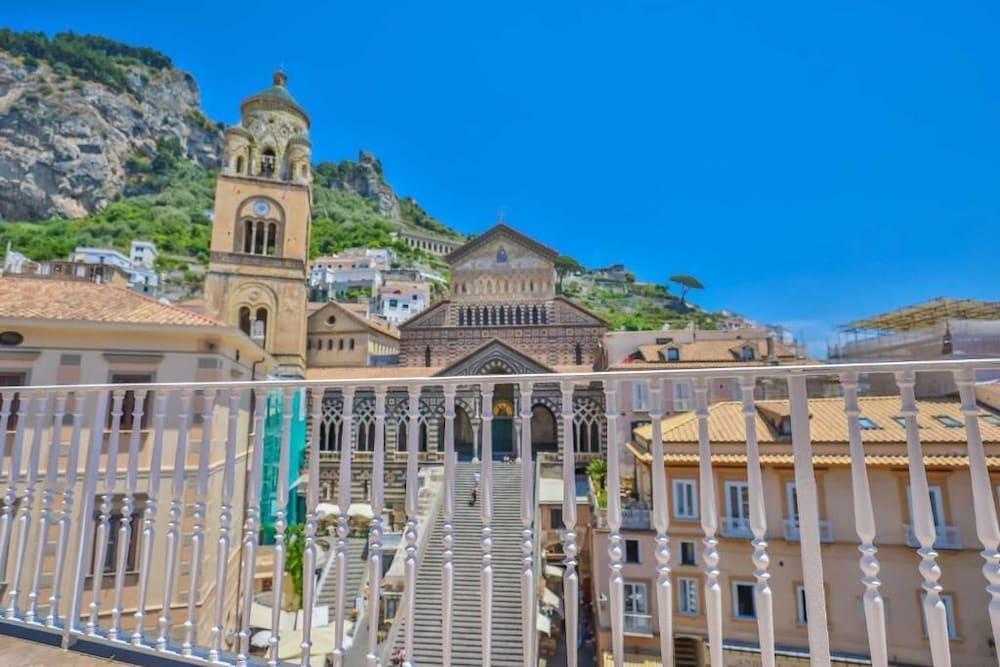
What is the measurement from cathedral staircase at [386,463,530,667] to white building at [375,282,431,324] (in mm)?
46795

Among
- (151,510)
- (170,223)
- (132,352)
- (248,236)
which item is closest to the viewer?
(151,510)

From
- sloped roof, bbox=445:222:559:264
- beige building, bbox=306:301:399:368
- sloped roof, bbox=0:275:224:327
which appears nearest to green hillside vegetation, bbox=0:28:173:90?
beige building, bbox=306:301:399:368

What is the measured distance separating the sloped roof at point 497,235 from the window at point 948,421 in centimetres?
2511

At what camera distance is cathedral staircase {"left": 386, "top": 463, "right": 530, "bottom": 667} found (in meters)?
3.70

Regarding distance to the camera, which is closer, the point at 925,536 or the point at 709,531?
the point at 925,536

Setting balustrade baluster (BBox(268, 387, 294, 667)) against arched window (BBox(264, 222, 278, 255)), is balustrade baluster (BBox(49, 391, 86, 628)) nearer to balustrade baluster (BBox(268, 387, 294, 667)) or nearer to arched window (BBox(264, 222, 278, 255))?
balustrade baluster (BBox(268, 387, 294, 667))

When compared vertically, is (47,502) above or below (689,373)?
below

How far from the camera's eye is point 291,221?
26.5m

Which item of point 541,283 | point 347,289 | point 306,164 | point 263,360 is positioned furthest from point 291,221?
point 347,289

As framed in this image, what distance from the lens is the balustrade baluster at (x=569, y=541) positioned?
1826 mm

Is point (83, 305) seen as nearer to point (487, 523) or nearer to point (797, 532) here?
point (487, 523)

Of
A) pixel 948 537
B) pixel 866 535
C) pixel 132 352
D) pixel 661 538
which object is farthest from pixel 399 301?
pixel 866 535

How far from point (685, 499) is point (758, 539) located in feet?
7.64

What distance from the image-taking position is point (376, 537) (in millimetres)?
2096
